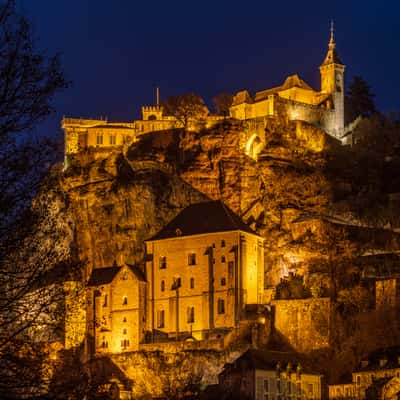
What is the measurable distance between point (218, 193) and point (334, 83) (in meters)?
27.4

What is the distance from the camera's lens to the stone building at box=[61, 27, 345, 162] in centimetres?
8806

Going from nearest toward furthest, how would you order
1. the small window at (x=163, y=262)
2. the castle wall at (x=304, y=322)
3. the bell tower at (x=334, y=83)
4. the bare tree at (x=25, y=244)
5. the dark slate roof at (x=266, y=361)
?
1. the bare tree at (x=25, y=244)
2. the dark slate roof at (x=266, y=361)
3. the castle wall at (x=304, y=322)
4. the small window at (x=163, y=262)
5. the bell tower at (x=334, y=83)

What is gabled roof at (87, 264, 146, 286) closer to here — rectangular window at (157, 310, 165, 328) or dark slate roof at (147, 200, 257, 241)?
dark slate roof at (147, 200, 257, 241)

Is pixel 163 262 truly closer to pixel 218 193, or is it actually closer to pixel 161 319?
pixel 161 319

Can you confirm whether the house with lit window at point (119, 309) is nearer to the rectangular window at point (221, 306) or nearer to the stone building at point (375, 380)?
the rectangular window at point (221, 306)

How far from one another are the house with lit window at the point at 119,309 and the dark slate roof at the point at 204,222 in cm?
346

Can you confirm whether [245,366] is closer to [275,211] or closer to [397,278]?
[397,278]

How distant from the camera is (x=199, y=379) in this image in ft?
217

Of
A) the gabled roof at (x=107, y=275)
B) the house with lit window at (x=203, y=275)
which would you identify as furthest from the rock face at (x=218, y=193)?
the house with lit window at (x=203, y=275)

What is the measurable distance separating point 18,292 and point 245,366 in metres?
47.1

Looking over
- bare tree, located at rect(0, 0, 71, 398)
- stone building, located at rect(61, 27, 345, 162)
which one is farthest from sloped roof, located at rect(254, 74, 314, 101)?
bare tree, located at rect(0, 0, 71, 398)

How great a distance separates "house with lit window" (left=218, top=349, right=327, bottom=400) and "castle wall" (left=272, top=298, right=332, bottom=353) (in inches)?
163

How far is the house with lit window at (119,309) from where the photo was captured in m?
72.0

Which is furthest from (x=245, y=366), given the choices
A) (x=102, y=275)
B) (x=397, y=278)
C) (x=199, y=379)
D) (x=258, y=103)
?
(x=258, y=103)
